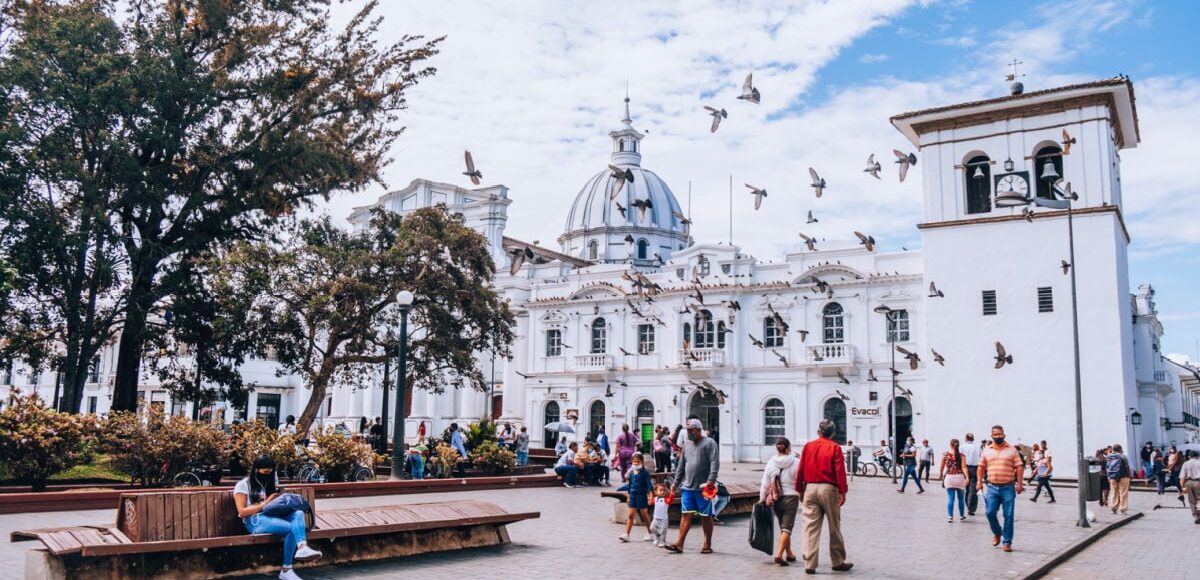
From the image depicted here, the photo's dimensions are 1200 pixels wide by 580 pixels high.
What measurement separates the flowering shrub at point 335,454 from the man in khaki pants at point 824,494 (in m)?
12.2

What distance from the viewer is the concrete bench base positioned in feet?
25.8

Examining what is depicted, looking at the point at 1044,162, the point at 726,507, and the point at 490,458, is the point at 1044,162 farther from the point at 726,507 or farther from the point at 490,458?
the point at 726,507

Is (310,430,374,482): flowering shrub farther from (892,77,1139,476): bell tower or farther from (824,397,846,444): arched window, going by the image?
(824,397,846,444): arched window

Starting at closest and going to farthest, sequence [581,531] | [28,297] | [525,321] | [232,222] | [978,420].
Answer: [581,531] → [28,297] → [232,222] → [978,420] → [525,321]

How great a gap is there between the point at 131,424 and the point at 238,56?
11.9m

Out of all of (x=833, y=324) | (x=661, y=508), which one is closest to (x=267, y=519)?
(x=661, y=508)

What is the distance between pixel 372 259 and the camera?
94.0 ft

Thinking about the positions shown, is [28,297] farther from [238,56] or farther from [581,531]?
[581,531]

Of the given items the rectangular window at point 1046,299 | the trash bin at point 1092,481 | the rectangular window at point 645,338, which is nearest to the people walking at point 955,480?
the trash bin at point 1092,481

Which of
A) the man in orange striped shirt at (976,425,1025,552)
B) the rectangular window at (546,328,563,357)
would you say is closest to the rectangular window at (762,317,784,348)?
the rectangular window at (546,328,563,357)

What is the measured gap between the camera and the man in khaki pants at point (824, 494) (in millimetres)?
10156

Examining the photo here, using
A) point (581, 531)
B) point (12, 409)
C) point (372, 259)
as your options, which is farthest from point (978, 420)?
point (12, 409)

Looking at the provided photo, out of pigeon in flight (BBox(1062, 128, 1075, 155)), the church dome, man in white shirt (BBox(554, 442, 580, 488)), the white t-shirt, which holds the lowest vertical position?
man in white shirt (BBox(554, 442, 580, 488))

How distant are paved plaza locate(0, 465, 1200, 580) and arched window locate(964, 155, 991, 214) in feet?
58.4
